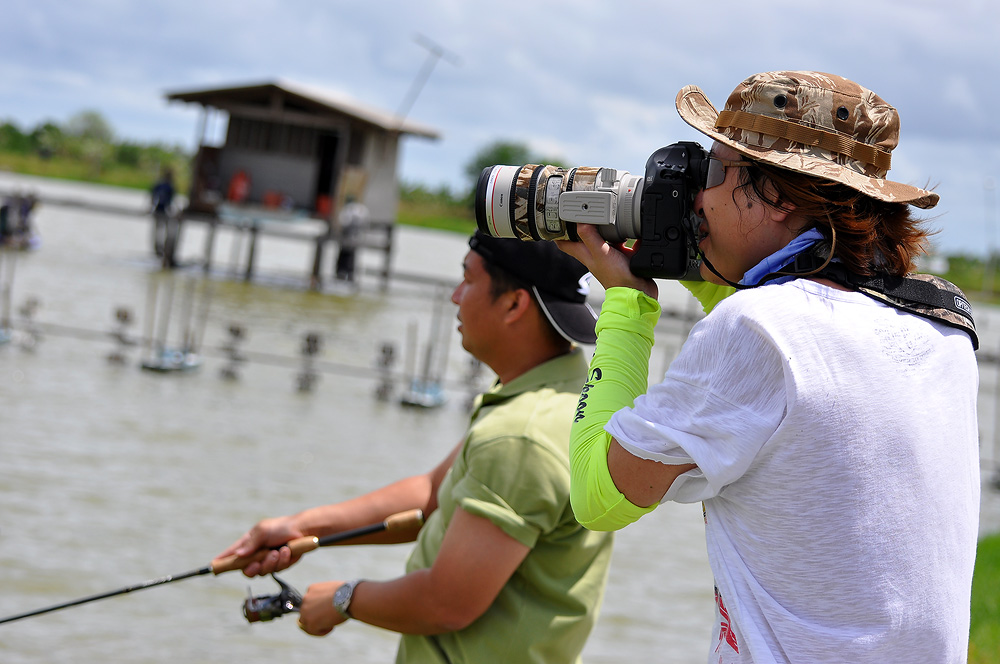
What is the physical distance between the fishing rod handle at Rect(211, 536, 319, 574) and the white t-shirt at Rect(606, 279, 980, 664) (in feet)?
4.80

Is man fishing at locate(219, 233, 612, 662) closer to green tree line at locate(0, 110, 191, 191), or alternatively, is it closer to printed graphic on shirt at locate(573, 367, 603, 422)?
printed graphic on shirt at locate(573, 367, 603, 422)

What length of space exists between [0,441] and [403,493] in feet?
22.1

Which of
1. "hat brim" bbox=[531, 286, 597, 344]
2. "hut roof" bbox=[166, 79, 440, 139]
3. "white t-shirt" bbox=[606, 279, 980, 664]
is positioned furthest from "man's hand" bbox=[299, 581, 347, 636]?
"hut roof" bbox=[166, 79, 440, 139]

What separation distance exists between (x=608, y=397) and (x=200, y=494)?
6.84m

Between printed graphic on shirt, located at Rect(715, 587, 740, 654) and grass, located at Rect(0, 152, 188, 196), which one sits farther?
grass, located at Rect(0, 152, 188, 196)

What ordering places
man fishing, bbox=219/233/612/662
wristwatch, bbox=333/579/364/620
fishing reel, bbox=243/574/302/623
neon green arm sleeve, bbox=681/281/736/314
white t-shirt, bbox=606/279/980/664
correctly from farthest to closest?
fishing reel, bbox=243/574/302/623, wristwatch, bbox=333/579/364/620, man fishing, bbox=219/233/612/662, neon green arm sleeve, bbox=681/281/736/314, white t-shirt, bbox=606/279/980/664

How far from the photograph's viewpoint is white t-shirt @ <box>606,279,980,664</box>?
1500 mm

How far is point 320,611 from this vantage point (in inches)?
101

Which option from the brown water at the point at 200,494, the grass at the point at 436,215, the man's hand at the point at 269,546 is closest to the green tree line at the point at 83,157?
the grass at the point at 436,215

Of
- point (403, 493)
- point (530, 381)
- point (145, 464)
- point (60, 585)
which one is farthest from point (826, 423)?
point (145, 464)

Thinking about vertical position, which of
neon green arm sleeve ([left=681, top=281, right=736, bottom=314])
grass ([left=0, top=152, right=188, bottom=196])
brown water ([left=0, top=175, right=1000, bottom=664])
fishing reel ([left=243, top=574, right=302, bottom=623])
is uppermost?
grass ([left=0, top=152, right=188, bottom=196])

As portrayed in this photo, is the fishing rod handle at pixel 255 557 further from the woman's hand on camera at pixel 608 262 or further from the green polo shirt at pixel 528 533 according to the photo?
the woman's hand on camera at pixel 608 262

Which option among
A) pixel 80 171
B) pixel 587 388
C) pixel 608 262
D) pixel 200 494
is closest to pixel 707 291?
pixel 608 262

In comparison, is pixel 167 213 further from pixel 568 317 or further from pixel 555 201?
pixel 555 201
